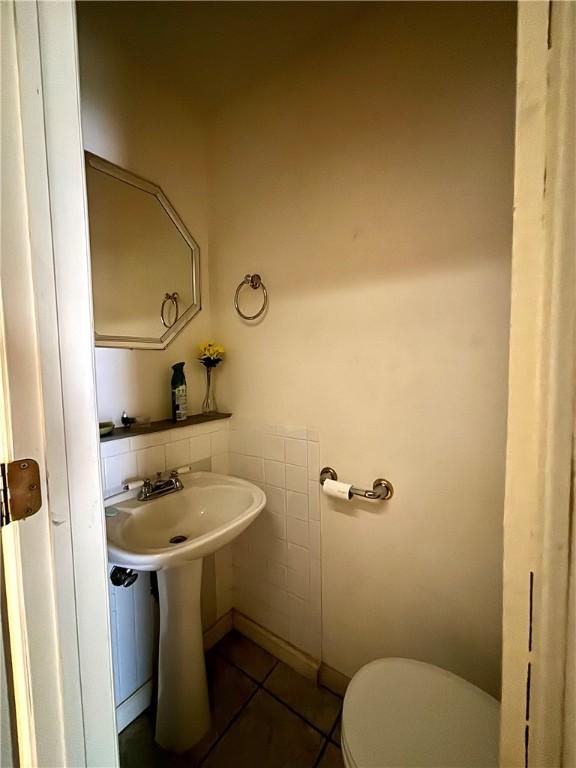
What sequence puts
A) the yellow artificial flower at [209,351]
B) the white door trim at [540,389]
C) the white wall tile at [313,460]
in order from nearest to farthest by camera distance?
the white door trim at [540,389] < the white wall tile at [313,460] < the yellow artificial flower at [209,351]

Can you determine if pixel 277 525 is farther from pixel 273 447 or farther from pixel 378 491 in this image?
pixel 378 491

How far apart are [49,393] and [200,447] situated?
3.33 feet

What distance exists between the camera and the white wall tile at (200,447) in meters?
1.37

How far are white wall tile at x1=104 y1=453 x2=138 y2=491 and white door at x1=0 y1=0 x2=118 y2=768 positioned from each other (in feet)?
2.24

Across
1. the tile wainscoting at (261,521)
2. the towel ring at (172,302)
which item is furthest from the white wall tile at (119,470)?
the towel ring at (172,302)

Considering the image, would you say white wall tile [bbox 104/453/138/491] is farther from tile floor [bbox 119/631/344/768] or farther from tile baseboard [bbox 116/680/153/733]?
tile floor [bbox 119/631/344/768]

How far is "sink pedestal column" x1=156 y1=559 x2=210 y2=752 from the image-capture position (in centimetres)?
109

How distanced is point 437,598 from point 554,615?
833 millimetres

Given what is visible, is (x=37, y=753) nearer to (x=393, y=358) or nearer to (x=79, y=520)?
(x=79, y=520)

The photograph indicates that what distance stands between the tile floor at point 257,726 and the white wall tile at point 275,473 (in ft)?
2.65

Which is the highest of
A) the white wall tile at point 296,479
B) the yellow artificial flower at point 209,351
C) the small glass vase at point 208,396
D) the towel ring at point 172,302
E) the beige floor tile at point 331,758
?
the towel ring at point 172,302

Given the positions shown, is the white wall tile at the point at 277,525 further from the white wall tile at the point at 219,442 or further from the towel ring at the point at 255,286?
the towel ring at the point at 255,286

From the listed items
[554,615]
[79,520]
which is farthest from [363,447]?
[79,520]

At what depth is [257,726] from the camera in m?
1.16
